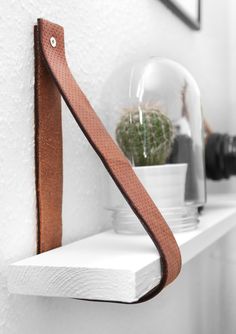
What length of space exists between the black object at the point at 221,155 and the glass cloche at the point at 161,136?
125 millimetres

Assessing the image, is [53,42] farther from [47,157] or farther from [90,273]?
[90,273]

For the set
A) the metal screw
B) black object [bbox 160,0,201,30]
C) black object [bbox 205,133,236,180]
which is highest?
black object [bbox 160,0,201,30]

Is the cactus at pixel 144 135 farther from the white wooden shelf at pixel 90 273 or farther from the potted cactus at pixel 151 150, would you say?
the white wooden shelf at pixel 90 273

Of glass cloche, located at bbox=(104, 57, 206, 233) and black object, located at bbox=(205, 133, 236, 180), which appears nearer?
glass cloche, located at bbox=(104, 57, 206, 233)

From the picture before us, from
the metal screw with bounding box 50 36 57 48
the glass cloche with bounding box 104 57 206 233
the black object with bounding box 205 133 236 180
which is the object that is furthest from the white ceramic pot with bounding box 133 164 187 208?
the black object with bounding box 205 133 236 180

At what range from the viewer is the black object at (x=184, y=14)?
858 mm

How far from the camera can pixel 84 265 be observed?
0.43m

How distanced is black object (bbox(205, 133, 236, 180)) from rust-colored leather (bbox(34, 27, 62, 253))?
406 millimetres

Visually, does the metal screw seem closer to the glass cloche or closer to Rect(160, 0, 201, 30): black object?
the glass cloche

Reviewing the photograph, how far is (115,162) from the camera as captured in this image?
48 cm

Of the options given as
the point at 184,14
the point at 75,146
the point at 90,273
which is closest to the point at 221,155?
the point at 184,14

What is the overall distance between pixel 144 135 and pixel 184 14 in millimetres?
418

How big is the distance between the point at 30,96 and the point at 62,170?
0.08 metres

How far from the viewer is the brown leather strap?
0.47m
